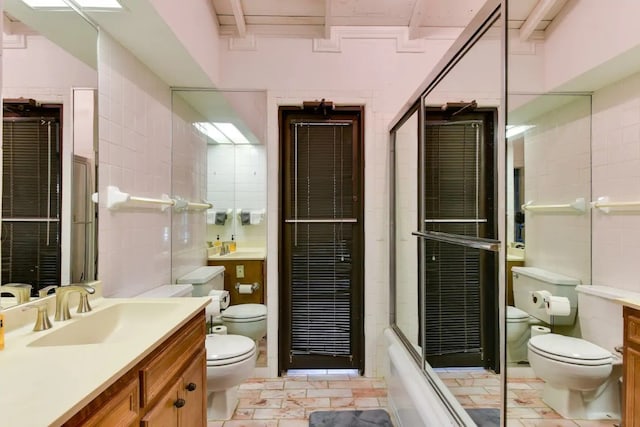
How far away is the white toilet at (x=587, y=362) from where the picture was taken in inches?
68.8

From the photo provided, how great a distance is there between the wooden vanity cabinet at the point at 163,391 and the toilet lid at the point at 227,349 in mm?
346

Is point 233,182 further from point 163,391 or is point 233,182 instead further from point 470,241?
point 470,241

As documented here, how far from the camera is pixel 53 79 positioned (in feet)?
4.55

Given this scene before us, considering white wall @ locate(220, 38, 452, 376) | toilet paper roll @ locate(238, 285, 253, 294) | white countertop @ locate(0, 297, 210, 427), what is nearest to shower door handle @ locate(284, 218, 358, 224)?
white wall @ locate(220, 38, 452, 376)

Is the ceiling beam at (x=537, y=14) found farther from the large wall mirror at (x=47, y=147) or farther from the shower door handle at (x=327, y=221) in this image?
the large wall mirror at (x=47, y=147)

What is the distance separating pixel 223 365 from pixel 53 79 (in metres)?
1.66

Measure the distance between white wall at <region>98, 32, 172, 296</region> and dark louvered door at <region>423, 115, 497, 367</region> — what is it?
1.75 m

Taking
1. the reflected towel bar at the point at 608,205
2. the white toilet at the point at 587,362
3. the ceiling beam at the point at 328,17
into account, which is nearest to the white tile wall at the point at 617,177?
the reflected towel bar at the point at 608,205

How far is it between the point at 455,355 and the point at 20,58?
2.58 metres

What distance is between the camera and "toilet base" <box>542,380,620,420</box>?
1728mm

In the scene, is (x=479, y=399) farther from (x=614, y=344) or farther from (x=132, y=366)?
(x=132, y=366)

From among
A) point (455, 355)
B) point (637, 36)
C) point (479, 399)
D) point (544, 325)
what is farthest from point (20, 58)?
point (544, 325)

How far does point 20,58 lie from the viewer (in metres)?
1.23

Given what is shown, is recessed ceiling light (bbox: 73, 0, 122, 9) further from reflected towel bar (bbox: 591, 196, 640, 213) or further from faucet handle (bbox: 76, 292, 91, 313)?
reflected towel bar (bbox: 591, 196, 640, 213)
